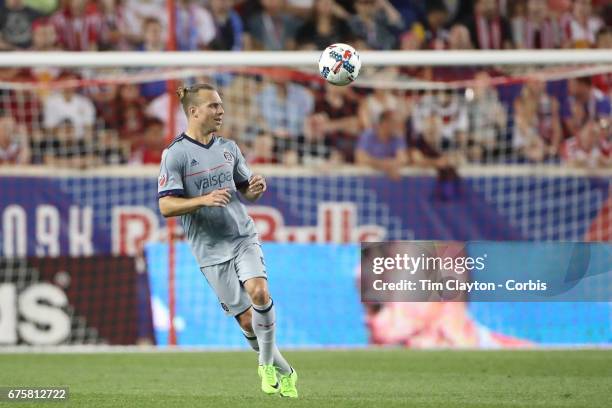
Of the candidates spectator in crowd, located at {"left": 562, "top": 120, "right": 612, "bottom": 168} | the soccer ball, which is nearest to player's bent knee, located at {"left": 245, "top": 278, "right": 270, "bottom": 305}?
the soccer ball

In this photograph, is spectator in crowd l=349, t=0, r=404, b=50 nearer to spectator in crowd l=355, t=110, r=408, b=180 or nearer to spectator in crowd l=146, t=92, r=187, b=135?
spectator in crowd l=355, t=110, r=408, b=180

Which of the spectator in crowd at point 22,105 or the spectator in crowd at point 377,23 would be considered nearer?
the spectator in crowd at point 22,105

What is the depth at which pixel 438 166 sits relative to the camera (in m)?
14.6

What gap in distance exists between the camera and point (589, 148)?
15.1 m

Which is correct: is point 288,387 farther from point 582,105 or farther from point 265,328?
point 582,105

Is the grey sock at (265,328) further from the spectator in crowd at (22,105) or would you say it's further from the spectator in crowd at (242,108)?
the spectator in crowd at (22,105)

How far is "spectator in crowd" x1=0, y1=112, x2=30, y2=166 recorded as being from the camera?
1518cm

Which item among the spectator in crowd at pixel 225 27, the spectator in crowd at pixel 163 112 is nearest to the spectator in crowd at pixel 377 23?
the spectator in crowd at pixel 225 27

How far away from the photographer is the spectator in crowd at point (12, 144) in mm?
15180

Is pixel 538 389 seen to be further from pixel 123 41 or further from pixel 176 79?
pixel 123 41

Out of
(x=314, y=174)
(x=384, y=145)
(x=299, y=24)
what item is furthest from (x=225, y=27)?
(x=314, y=174)

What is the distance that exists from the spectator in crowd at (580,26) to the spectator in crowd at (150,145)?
5.77 metres

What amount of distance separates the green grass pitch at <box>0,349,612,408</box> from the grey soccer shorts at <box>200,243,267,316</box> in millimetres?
638

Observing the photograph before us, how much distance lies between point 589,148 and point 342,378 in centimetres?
581
